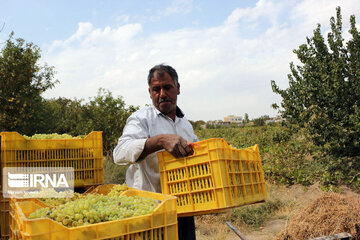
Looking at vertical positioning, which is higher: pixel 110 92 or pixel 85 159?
pixel 110 92

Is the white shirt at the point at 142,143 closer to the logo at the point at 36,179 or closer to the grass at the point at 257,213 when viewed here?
the logo at the point at 36,179

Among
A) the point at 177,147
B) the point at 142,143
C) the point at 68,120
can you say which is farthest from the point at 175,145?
the point at 68,120

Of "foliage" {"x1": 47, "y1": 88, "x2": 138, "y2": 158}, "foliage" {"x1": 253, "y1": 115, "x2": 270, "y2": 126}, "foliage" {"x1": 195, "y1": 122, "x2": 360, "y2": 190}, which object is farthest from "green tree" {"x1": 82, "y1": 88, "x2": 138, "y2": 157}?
"foliage" {"x1": 253, "y1": 115, "x2": 270, "y2": 126}

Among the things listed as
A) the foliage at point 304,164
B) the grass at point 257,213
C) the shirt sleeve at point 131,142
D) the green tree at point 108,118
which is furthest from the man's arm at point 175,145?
the green tree at point 108,118

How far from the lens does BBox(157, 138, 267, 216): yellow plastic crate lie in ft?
6.20

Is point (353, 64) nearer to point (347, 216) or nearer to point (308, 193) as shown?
point (308, 193)

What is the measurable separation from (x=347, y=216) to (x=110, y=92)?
33.4 ft

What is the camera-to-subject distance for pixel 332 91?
25.1 feet

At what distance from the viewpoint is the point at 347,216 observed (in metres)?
4.18

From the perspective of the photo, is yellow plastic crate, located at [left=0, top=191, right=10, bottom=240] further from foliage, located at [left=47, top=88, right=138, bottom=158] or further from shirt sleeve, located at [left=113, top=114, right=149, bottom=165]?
foliage, located at [left=47, top=88, right=138, bottom=158]

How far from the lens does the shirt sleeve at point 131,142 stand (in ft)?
6.98

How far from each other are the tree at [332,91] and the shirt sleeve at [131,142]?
638cm

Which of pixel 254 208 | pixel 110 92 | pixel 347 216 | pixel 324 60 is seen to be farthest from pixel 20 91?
pixel 347 216

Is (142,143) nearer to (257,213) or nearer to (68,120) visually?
(257,213)
